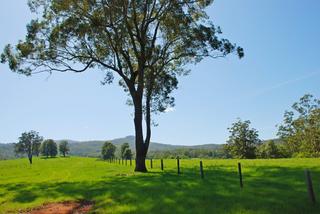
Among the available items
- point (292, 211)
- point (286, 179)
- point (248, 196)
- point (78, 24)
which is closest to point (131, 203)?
point (248, 196)

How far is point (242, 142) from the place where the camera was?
310ft

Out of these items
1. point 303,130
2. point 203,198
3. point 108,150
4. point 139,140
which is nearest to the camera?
point 203,198

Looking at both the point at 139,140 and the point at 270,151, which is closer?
the point at 139,140

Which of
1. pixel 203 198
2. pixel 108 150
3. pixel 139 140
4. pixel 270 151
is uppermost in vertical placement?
pixel 108 150

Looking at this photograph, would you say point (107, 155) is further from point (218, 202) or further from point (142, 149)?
point (218, 202)

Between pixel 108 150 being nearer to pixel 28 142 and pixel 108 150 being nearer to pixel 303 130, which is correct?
pixel 28 142

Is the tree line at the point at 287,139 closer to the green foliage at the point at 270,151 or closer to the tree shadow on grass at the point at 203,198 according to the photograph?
the green foliage at the point at 270,151

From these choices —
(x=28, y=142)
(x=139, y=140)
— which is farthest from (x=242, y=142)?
(x=28, y=142)

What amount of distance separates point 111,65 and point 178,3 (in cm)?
904

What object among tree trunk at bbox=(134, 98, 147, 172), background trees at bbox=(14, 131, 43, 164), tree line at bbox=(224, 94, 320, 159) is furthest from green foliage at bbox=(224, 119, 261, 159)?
background trees at bbox=(14, 131, 43, 164)

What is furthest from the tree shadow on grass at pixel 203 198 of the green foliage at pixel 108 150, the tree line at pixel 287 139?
the green foliage at pixel 108 150

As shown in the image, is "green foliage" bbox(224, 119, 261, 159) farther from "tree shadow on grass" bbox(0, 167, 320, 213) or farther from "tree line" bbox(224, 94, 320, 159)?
"tree shadow on grass" bbox(0, 167, 320, 213)

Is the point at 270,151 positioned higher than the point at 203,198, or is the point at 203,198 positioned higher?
the point at 270,151

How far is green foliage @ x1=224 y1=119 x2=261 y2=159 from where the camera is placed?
93.6m
